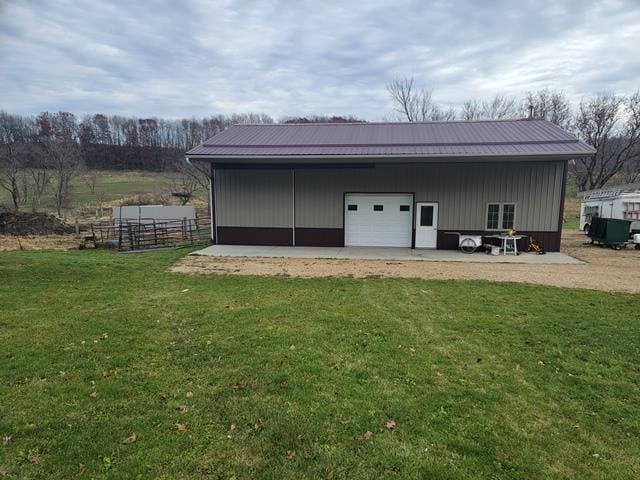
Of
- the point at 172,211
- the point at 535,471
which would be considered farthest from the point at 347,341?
the point at 172,211

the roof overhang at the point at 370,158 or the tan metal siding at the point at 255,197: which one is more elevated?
the roof overhang at the point at 370,158

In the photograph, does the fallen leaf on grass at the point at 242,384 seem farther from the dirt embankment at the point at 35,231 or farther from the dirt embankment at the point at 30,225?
the dirt embankment at the point at 30,225

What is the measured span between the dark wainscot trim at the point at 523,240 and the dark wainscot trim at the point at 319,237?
12.4 ft

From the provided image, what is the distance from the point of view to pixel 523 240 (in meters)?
13.8

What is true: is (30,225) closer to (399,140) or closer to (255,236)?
(255,236)

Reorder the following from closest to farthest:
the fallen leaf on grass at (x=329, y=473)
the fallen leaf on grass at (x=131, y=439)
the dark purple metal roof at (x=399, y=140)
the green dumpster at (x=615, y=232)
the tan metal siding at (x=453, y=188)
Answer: the fallen leaf on grass at (x=329, y=473)
the fallen leaf on grass at (x=131, y=439)
the dark purple metal roof at (x=399, y=140)
the tan metal siding at (x=453, y=188)
the green dumpster at (x=615, y=232)

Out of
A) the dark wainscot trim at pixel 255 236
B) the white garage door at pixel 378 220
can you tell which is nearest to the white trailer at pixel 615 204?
the white garage door at pixel 378 220

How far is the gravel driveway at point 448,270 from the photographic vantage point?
9352 mm

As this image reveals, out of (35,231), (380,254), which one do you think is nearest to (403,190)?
(380,254)

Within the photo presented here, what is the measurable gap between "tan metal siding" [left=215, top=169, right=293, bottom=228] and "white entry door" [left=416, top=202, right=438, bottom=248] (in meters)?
4.90

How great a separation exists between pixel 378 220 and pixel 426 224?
1.80m

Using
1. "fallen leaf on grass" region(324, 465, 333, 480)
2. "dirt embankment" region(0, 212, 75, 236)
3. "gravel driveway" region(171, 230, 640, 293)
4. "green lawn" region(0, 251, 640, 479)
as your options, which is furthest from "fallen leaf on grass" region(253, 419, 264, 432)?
"dirt embankment" region(0, 212, 75, 236)

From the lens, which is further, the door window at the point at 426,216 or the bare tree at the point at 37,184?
the bare tree at the point at 37,184

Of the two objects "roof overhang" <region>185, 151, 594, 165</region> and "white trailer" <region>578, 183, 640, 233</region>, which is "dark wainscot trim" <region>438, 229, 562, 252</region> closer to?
"roof overhang" <region>185, 151, 594, 165</region>
